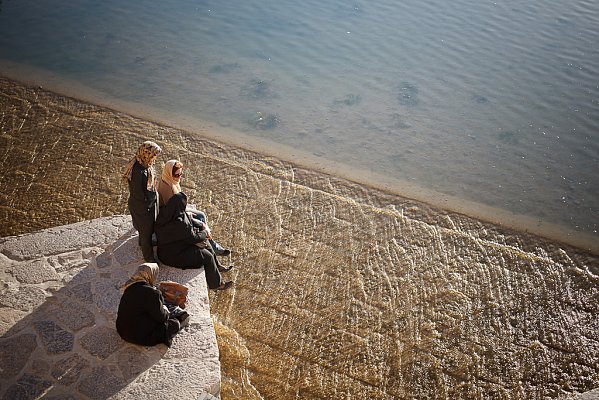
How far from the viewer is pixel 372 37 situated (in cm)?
1327

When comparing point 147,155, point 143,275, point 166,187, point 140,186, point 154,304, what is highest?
point 147,155

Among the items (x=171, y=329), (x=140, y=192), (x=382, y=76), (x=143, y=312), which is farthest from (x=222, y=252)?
(x=382, y=76)

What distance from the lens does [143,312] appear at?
5074mm

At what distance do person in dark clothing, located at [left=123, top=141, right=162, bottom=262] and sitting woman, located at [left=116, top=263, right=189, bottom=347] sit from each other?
2.92ft

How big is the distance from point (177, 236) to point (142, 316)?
1095mm

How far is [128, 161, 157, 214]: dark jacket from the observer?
571 centimetres

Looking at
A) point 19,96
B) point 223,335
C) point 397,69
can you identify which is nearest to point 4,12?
point 19,96

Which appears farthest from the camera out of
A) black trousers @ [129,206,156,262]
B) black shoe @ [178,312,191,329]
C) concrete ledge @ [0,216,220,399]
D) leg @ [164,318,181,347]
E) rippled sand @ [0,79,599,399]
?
rippled sand @ [0,79,599,399]

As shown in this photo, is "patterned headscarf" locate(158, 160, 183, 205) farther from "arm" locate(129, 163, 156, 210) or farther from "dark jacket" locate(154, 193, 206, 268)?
"arm" locate(129, 163, 156, 210)

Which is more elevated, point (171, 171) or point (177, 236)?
point (171, 171)

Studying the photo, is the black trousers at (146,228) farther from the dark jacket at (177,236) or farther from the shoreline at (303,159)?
the shoreline at (303,159)

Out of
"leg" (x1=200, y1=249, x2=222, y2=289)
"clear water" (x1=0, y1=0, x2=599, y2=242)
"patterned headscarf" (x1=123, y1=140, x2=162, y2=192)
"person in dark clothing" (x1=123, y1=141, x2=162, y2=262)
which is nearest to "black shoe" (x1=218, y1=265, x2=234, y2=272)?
"leg" (x1=200, y1=249, x2=222, y2=289)

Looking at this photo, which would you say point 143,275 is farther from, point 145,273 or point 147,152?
point 147,152

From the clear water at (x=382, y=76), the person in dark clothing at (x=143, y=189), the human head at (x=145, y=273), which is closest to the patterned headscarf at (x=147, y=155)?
the person in dark clothing at (x=143, y=189)
